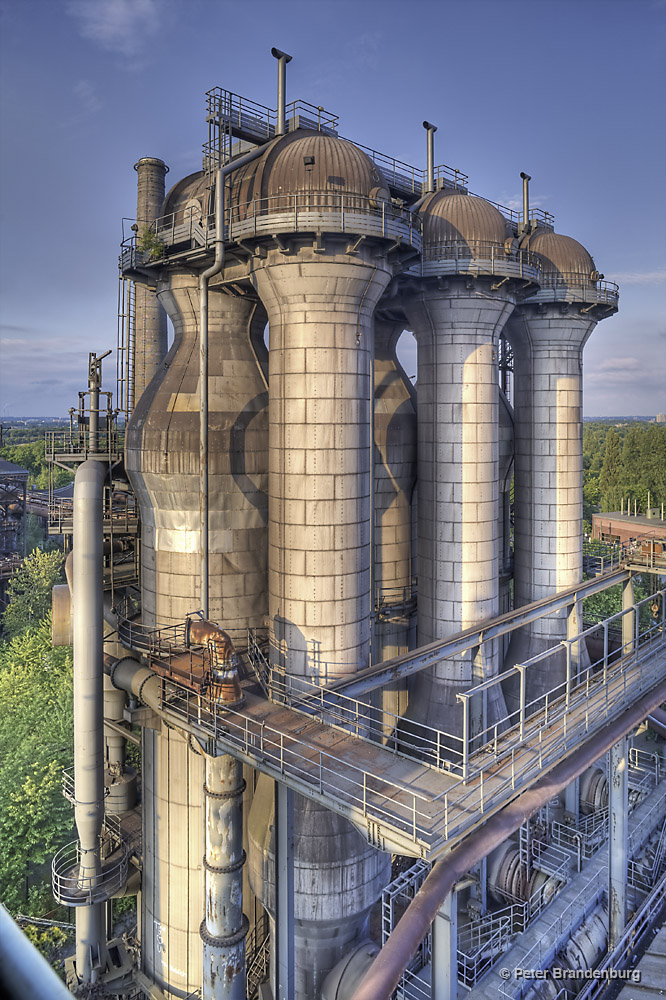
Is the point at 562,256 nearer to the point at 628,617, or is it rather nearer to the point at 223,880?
the point at 628,617

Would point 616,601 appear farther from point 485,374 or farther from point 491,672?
point 485,374

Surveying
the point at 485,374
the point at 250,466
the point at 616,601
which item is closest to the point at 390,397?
the point at 485,374

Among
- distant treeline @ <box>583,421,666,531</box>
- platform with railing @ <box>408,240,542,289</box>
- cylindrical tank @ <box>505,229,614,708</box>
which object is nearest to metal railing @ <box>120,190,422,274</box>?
platform with railing @ <box>408,240,542,289</box>

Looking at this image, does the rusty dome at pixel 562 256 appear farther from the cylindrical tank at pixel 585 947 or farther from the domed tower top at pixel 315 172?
the cylindrical tank at pixel 585 947

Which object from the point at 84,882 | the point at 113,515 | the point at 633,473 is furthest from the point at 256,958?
the point at 633,473

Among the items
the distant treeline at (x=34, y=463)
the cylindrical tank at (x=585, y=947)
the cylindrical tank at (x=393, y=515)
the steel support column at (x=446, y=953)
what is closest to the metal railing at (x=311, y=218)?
the cylindrical tank at (x=393, y=515)
